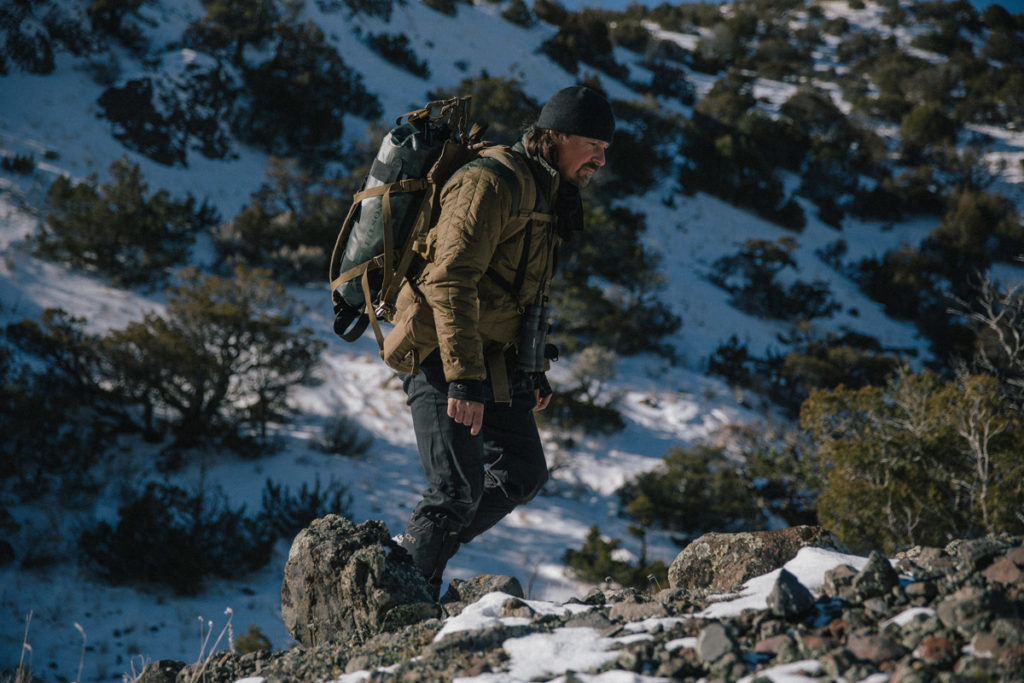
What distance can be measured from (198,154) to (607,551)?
36.9ft

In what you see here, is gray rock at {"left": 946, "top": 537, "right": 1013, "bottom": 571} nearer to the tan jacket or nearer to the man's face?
the tan jacket

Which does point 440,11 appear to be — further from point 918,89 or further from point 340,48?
point 918,89

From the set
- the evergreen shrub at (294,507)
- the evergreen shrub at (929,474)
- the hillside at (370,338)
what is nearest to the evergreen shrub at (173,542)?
the hillside at (370,338)

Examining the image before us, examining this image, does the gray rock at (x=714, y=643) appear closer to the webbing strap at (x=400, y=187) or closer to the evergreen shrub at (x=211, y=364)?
the webbing strap at (x=400, y=187)

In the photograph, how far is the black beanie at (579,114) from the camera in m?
2.42

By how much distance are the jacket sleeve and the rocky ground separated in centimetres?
79

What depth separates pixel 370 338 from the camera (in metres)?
11.4

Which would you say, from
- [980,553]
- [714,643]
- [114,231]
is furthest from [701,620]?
[114,231]

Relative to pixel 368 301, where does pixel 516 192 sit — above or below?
above

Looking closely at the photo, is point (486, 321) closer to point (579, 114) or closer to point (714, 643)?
point (579, 114)

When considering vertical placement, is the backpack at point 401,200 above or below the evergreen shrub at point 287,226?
below

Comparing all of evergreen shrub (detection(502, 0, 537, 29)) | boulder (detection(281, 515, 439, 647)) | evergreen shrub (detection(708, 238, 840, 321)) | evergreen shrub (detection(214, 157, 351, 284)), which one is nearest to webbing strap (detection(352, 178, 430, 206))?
boulder (detection(281, 515, 439, 647))

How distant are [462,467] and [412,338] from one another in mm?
465

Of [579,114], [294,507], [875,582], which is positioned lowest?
[294,507]
